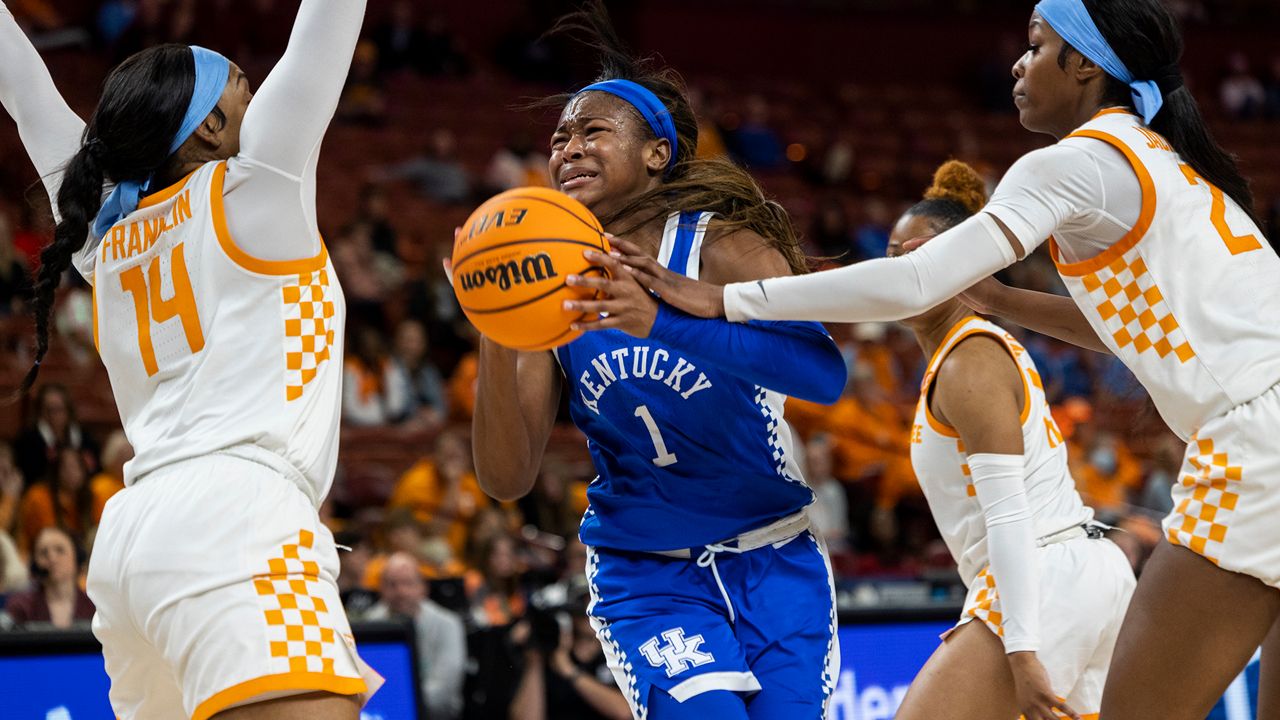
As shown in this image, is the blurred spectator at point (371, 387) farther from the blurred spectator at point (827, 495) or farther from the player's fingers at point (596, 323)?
the player's fingers at point (596, 323)

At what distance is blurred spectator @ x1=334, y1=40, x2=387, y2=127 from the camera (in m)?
15.3

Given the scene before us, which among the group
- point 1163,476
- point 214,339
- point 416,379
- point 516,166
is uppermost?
Answer: point 214,339

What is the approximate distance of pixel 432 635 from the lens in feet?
23.0

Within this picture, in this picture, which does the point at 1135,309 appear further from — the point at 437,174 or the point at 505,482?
the point at 437,174

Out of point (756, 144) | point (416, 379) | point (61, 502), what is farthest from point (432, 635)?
point (756, 144)

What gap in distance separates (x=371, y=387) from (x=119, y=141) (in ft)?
27.0

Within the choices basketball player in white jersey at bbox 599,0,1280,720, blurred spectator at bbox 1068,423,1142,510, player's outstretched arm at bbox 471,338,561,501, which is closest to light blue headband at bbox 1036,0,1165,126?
basketball player in white jersey at bbox 599,0,1280,720

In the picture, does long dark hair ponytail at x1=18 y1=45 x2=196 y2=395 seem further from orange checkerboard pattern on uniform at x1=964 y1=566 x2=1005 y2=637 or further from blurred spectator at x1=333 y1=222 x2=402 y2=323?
blurred spectator at x1=333 y1=222 x2=402 y2=323

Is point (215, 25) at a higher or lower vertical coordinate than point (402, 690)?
higher

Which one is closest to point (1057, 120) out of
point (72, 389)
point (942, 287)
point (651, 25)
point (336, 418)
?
point (942, 287)

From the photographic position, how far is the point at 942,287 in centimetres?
310

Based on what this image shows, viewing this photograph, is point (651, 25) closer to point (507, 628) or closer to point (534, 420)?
point (507, 628)

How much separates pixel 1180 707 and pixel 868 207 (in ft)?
45.5

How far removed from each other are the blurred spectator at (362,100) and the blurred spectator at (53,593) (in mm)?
8981
